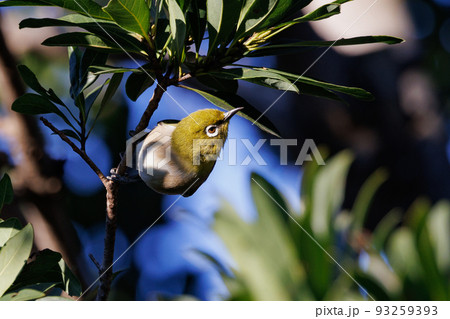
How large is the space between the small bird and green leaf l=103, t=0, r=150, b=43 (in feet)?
1.60

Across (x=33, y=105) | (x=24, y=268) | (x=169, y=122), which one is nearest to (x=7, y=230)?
(x=24, y=268)

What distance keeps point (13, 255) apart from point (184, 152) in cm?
65

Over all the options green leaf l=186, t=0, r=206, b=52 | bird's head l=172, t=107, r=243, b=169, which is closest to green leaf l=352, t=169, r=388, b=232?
green leaf l=186, t=0, r=206, b=52

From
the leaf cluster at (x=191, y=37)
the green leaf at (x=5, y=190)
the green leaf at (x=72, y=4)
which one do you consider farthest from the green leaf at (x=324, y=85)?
the green leaf at (x=5, y=190)

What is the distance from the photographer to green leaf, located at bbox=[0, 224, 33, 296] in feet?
2.50

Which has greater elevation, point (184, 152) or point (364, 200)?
point (364, 200)

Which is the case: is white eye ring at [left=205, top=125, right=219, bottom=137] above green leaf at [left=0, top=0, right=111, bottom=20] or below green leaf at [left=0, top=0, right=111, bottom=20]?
below

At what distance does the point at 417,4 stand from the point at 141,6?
2246mm

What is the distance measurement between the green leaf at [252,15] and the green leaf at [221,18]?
2cm

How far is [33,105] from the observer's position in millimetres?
992

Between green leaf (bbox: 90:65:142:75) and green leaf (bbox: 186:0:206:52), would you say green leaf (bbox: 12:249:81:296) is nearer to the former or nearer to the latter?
green leaf (bbox: 90:65:142:75)

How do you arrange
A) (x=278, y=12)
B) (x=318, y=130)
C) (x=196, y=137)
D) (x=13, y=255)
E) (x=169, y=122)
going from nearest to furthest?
(x=13, y=255) → (x=278, y=12) → (x=196, y=137) → (x=169, y=122) → (x=318, y=130)

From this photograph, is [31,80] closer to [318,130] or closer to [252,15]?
[252,15]
